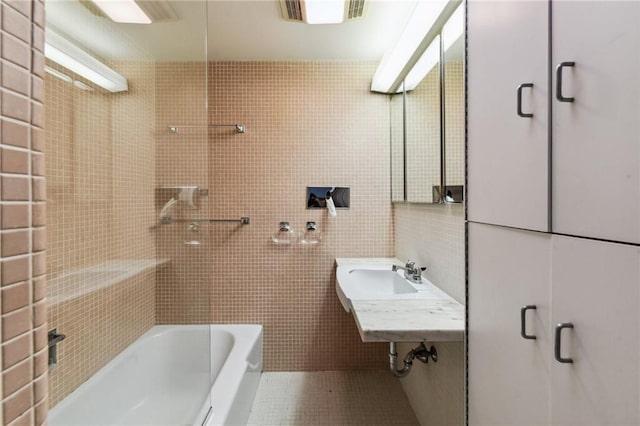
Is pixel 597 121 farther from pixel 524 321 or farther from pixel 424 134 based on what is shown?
pixel 424 134

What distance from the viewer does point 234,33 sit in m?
1.98

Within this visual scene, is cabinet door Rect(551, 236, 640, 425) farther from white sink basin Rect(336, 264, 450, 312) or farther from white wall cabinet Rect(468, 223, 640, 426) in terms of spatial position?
white sink basin Rect(336, 264, 450, 312)

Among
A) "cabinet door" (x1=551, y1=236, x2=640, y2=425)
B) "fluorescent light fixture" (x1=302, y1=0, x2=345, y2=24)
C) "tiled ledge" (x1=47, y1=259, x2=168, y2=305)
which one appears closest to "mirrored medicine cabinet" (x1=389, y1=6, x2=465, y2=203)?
"fluorescent light fixture" (x1=302, y1=0, x2=345, y2=24)

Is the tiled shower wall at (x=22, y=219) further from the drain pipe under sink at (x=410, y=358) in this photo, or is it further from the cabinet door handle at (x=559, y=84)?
the drain pipe under sink at (x=410, y=358)

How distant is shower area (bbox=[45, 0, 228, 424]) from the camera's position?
1.26 m

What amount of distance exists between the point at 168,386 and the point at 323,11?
88.3 inches

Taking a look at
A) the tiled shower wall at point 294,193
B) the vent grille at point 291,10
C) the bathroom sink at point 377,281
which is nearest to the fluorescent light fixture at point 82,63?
the tiled shower wall at point 294,193

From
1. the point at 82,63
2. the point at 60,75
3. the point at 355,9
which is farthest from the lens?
the point at 355,9

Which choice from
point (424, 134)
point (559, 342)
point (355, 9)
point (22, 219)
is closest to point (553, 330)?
point (559, 342)

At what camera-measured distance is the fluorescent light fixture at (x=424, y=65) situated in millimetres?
1592

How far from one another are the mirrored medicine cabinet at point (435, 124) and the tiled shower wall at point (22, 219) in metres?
1.35

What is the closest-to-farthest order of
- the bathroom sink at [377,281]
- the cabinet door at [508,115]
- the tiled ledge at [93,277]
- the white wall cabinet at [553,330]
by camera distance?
the white wall cabinet at [553,330], the cabinet door at [508,115], the tiled ledge at [93,277], the bathroom sink at [377,281]

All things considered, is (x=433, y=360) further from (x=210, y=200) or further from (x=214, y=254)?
(x=210, y=200)

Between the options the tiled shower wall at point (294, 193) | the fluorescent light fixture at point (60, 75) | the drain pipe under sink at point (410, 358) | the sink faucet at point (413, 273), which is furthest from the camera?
the tiled shower wall at point (294, 193)
